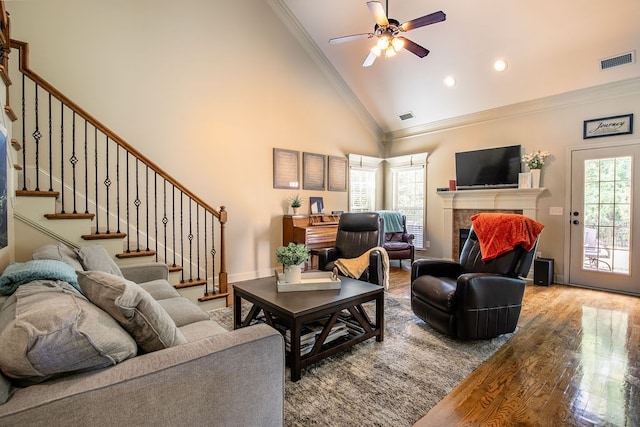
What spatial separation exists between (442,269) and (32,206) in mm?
3848

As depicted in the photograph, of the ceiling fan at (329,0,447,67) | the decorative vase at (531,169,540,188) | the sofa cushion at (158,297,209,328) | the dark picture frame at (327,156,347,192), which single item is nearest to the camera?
the sofa cushion at (158,297,209,328)

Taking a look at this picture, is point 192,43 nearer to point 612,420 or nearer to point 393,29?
point 393,29

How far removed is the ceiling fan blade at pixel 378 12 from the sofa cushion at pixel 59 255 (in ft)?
10.9

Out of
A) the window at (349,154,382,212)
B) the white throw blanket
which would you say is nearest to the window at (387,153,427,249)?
the window at (349,154,382,212)

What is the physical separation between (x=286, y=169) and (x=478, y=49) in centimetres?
343

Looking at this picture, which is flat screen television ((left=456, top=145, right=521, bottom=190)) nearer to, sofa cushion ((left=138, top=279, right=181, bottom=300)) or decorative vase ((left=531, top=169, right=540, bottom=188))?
decorative vase ((left=531, top=169, right=540, bottom=188))

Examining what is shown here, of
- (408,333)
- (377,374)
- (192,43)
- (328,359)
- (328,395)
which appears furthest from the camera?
(192,43)

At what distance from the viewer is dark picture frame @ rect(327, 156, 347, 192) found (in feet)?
19.8

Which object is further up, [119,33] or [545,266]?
[119,33]

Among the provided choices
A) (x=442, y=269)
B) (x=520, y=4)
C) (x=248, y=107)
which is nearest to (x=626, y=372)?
(x=442, y=269)

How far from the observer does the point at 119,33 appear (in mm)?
3703

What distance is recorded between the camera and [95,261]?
2.33m

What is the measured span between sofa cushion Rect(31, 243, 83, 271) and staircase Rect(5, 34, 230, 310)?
19.8 inches

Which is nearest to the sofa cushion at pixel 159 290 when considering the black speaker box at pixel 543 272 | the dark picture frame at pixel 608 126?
the black speaker box at pixel 543 272
